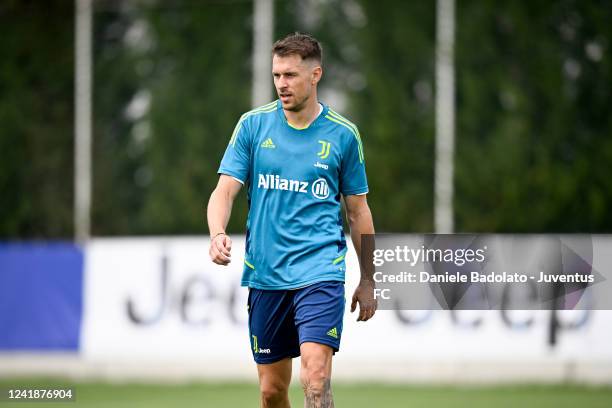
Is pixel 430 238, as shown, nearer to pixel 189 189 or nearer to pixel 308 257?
pixel 308 257

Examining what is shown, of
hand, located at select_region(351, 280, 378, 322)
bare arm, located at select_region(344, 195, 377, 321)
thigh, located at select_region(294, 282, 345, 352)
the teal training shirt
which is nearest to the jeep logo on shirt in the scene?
the teal training shirt

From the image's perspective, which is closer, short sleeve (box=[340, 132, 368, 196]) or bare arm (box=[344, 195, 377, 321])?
short sleeve (box=[340, 132, 368, 196])

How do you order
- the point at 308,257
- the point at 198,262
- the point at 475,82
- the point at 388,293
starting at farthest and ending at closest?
1. the point at 475,82
2. the point at 198,262
3. the point at 388,293
4. the point at 308,257

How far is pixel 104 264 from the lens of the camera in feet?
44.7

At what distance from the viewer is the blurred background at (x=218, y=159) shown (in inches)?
495

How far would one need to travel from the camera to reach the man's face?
7043 millimetres

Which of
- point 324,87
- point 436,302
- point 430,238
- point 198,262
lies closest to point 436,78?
point 324,87

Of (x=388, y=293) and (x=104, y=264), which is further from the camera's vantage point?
(x=104, y=264)

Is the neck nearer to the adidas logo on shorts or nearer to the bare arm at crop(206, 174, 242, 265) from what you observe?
the bare arm at crop(206, 174, 242, 265)

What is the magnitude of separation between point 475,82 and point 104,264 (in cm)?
672

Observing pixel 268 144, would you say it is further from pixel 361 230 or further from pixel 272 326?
pixel 272 326

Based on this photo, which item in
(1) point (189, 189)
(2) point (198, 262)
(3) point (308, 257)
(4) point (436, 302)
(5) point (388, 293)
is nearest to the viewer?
(3) point (308, 257)

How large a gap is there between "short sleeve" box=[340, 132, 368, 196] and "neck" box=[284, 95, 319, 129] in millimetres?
267

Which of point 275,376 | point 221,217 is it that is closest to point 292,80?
point 221,217
